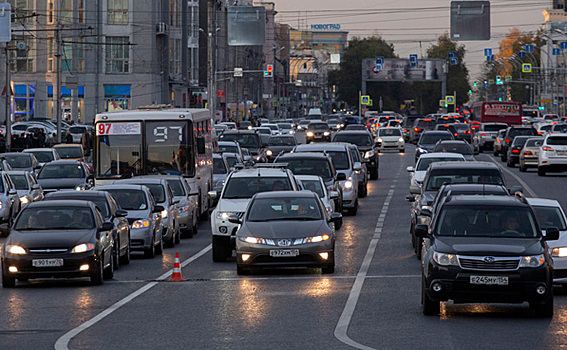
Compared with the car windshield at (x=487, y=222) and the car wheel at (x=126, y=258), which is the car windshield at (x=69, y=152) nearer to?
the car wheel at (x=126, y=258)

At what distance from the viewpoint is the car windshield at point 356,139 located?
4962 centimetres

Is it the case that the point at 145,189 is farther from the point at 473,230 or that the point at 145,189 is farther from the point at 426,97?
the point at 426,97

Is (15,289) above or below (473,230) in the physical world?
below

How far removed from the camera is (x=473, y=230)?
621 inches

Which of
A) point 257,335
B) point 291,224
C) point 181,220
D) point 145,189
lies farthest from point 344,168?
point 257,335

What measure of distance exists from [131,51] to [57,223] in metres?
77.8

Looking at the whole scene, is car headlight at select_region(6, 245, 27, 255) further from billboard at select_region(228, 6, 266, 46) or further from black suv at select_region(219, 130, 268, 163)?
billboard at select_region(228, 6, 266, 46)

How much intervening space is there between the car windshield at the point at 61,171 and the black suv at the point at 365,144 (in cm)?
1289

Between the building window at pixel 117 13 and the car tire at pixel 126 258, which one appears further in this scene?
the building window at pixel 117 13

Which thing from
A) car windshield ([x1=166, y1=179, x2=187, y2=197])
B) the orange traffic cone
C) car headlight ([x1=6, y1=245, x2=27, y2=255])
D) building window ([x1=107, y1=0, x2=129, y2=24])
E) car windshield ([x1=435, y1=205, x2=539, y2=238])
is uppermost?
building window ([x1=107, y1=0, x2=129, y2=24])

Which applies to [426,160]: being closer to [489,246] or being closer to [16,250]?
[16,250]

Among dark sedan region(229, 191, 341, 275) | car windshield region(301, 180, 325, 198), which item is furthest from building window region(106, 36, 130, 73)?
dark sedan region(229, 191, 341, 275)

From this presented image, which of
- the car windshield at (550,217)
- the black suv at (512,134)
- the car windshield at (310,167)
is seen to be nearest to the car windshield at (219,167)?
the car windshield at (310,167)

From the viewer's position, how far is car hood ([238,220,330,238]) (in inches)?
802
